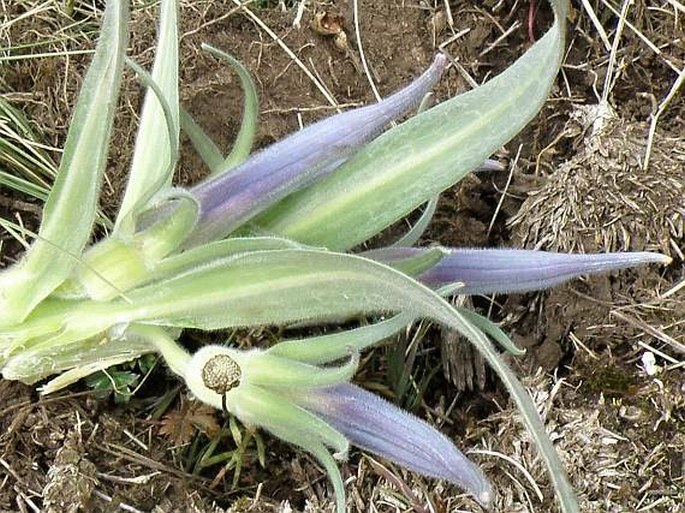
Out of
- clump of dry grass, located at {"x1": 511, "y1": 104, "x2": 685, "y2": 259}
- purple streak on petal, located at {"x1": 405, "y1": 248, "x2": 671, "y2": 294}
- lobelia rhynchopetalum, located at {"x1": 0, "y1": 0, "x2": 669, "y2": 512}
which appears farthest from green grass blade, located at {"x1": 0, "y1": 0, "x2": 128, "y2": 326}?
clump of dry grass, located at {"x1": 511, "y1": 104, "x2": 685, "y2": 259}

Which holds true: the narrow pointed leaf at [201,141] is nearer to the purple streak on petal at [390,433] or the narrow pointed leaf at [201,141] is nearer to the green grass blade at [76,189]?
the green grass blade at [76,189]

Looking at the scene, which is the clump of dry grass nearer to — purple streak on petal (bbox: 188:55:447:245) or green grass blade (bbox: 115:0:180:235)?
purple streak on petal (bbox: 188:55:447:245)

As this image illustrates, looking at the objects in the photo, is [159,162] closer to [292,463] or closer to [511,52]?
[292,463]

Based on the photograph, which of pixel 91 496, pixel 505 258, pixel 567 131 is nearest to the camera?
pixel 505 258

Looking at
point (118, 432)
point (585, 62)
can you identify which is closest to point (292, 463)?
point (118, 432)

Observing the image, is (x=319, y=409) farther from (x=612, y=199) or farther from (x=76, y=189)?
(x=612, y=199)

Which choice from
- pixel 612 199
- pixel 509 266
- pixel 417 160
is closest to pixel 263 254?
pixel 417 160
